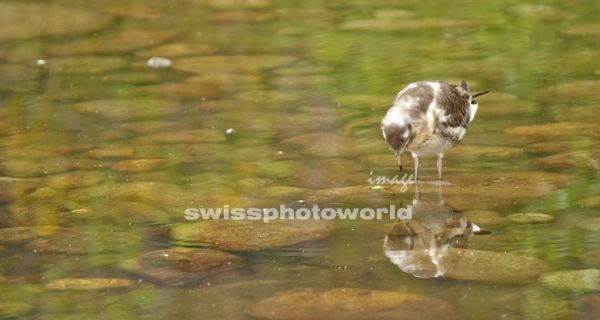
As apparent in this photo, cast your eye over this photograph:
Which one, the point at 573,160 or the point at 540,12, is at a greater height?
the point at 540,12

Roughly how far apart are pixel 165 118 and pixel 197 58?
6.27ft

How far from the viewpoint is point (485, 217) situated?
24.8 feet

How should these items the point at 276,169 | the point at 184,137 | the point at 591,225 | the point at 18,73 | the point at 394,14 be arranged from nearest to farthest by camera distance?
the point at 591,225, the point at 276,169, the point at 184,137, the point at 18,73, the point at 394,14

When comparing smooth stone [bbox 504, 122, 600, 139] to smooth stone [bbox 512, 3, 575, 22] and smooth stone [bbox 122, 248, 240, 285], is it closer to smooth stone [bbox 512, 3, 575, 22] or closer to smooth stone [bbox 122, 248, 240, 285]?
smooth stone [bbox 122, 248, 240, 285]

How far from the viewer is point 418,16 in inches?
518

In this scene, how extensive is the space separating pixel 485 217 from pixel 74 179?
2.74 meters

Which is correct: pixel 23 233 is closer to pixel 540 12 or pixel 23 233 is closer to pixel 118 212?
pixel 118 212

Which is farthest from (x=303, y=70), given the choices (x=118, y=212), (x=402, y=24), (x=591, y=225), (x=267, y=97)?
(x=591, y=225)

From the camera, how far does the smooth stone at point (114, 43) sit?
12.4 meters

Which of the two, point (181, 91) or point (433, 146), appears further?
point (181, 91)

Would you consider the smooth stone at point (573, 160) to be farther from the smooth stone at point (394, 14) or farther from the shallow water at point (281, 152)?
the smooth stone at point (394, 14)

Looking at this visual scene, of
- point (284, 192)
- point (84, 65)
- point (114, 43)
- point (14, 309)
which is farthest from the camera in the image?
point (114, 43)

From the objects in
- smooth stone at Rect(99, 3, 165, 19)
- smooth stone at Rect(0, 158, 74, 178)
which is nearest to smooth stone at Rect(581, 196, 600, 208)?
smooth stone at Rect(0, 158, 74, 178)

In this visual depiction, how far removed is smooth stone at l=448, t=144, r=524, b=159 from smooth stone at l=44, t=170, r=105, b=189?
95.1 inches
